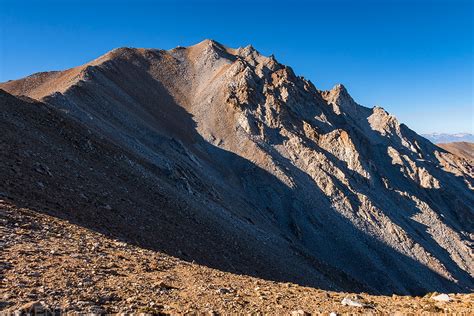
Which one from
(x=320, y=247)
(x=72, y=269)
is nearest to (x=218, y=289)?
(x=72, y=269)

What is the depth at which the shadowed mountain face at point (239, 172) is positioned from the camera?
2411 cm

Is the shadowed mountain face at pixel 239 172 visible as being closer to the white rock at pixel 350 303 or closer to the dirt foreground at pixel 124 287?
the dirt foreground at pixel 124 287

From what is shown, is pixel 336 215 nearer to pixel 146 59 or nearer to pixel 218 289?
pixel 218 289

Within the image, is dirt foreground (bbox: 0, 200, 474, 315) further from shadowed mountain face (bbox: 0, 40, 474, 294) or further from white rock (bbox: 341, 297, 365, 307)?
shadowed mountain face (bbox: 0, 40, 474, 294)

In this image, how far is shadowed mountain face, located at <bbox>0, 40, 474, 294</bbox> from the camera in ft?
79.1

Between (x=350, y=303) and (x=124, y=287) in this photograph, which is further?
(x=350, y=303)

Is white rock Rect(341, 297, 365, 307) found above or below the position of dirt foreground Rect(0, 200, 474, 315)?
below

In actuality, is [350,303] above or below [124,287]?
below

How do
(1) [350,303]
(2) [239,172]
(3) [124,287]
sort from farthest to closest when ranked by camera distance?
(2) [239,172] < (1) [350,303] < (3) [124,287]

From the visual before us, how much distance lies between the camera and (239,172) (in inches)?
2586

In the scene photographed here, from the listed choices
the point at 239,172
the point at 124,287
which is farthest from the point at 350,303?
the point at 239,172

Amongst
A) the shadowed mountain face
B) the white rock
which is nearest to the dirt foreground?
the white rock

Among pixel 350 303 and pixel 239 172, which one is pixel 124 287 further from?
pixel 239 172

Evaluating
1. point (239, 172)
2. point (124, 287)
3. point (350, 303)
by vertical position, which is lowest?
point (350, 303)
